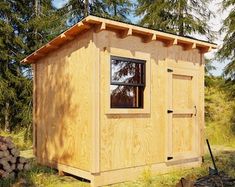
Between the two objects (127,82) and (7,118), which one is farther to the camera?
(7,118)

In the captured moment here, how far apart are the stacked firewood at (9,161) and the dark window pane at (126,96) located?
7.98 feet

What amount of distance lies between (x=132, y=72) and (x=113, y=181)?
2292 mm

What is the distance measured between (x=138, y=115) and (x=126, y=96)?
1.59ft

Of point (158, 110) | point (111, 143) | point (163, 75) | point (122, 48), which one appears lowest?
point (111, 143)

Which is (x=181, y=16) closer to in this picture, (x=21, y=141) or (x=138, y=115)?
(x=21, y=141)

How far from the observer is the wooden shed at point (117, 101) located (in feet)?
20.4

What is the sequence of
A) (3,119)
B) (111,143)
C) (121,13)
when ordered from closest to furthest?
(111,143) → (3,119) → (121,13)

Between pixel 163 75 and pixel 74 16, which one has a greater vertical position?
pixel 74 16

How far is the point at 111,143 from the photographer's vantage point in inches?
250

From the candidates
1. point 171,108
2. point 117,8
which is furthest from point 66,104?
point 117,8

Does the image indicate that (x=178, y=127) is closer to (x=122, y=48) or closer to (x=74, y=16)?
(x=122, y=48)

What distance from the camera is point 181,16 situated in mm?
16562

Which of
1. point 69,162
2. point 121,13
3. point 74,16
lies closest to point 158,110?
point 69,162

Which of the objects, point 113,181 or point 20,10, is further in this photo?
point 20,10
